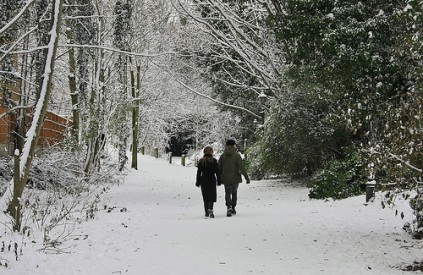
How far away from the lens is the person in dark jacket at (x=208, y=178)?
12758 millimetres

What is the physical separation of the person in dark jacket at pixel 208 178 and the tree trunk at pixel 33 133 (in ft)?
14.6

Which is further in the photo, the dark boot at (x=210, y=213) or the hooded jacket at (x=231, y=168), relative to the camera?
the hooded jacket at (x=231, y=168)

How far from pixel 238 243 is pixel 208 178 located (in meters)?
3.88

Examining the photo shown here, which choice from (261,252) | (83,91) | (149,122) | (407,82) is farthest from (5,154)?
(149,122)

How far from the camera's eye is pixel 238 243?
9.12 m

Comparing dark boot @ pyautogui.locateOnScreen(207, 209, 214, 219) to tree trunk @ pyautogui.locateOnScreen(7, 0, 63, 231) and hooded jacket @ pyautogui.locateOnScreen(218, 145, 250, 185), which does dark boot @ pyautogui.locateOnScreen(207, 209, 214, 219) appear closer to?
hooded jacket @ pyautogui.locateOnScreen(218, 145, 250, 185)

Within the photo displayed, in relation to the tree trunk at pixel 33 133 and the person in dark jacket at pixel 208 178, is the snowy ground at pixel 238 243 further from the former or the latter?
the tree trunk at pixel 33 133

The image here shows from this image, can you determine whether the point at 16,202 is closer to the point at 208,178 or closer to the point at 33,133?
the point at 33,133

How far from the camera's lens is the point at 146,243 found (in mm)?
9023

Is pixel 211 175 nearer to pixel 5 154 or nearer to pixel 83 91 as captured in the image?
pixel 5 154

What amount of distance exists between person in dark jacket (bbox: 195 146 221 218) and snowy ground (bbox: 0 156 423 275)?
0.46 meters

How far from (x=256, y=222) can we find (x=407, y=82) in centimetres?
434

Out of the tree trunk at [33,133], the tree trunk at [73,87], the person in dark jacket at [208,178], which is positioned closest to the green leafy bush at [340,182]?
the person in dark jacket at [208,178]

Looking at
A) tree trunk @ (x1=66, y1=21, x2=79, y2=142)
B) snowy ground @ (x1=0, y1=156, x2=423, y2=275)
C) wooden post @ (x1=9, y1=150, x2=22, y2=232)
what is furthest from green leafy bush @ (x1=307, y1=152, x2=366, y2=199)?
wooden post @ (x1=9, y1=150, x2=22, y2=232)
